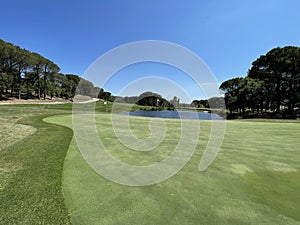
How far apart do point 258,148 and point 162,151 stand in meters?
3.94

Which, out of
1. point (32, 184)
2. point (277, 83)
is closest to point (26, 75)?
point (32, 184)

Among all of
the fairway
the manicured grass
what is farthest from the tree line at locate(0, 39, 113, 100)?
the fairway

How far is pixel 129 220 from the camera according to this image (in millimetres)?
A: 2301

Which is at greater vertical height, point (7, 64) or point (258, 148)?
point (7, 64)

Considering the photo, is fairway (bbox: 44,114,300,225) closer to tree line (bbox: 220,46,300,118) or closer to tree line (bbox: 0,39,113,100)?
tree line (bbox: 0,39,113,100)

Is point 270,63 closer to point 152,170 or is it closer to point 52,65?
point 152,170

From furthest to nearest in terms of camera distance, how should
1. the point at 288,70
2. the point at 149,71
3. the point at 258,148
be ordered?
1. the point at 288,70
2. the point at 149,71
3. the point at 258,148

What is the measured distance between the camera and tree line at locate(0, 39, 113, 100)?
126 ft

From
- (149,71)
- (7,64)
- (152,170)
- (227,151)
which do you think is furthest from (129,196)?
(7,64)

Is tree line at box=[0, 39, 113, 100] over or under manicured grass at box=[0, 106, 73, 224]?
over

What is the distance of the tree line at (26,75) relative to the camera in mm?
38469

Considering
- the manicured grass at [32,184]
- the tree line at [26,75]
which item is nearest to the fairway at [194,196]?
the manicured grass at [32,184]

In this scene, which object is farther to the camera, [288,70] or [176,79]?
[288,70]

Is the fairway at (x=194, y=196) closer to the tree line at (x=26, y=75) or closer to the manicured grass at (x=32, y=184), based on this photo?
the manicured grass at (x=32, y=184)
